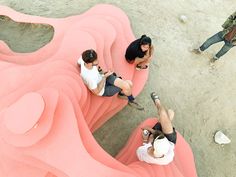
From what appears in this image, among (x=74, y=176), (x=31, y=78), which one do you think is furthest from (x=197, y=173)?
(x=31, y=78)

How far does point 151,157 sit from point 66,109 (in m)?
1.28

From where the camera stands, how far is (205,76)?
280 inches

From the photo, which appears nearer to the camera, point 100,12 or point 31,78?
point 31,78

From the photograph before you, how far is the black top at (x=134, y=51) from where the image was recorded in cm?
602

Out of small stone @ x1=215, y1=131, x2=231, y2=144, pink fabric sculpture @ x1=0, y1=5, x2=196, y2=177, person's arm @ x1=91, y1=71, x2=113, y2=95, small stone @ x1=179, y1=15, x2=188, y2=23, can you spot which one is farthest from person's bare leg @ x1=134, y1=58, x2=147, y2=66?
small stone @ x1=179, y1=15, x2=188, y2=23

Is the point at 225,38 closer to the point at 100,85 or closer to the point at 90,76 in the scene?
the point at 100,85

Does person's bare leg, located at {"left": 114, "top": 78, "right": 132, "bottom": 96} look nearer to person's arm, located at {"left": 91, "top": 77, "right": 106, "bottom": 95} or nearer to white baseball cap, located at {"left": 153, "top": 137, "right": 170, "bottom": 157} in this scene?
person's arm, located at {"left": 91, "top": 77, "right": 106, "bottom": 95}

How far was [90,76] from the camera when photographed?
5.21m

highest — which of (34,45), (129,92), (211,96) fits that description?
(129,92)

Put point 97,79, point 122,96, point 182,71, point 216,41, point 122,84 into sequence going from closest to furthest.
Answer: point 97,79 < point 122,84 < point 122,96 < point 216,41 < point 182,71

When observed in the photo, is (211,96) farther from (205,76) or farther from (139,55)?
(139,55)

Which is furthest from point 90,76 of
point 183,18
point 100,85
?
point 183,18

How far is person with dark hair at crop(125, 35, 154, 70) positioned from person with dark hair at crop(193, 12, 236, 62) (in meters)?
1.35

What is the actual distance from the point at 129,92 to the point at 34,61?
5.07ft
